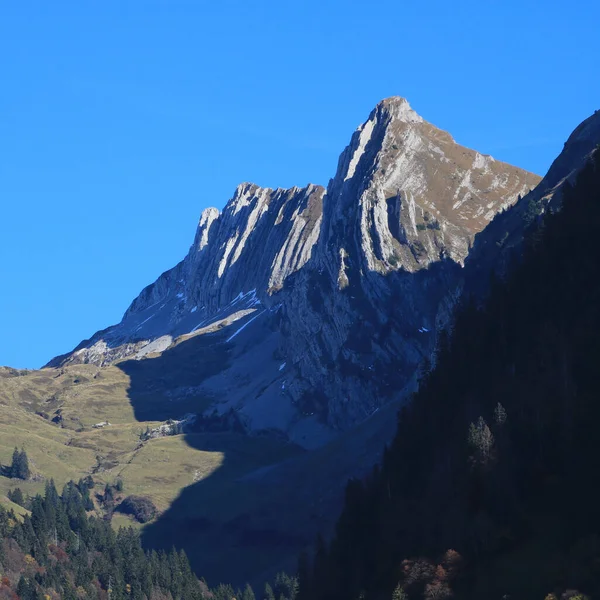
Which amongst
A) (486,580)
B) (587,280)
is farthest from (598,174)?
(486,580)

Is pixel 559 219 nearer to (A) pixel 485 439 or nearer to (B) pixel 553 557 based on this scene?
(A) pixel 485 439

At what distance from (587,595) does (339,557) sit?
57.2 meters

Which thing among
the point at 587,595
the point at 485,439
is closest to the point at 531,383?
the point at 485,439

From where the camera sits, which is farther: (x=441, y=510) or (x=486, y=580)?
(x=441, y=510)

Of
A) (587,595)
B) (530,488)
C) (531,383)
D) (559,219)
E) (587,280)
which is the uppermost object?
(559,219)

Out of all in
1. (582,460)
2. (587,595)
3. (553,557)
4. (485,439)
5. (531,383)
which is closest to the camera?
(587,595)

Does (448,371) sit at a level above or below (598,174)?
below

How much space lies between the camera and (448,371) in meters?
161

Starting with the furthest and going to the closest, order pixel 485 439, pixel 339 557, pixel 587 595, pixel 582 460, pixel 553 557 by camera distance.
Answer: pixel 339 557 → pixel 485 439 → pixel 582 460 → pixel 553 557 → pixel 587 595

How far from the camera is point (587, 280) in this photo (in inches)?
5512

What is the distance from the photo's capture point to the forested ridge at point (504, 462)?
4104 inches

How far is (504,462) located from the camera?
118 metres

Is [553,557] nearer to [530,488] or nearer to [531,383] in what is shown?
[530,488]

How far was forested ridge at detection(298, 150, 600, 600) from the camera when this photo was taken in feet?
342
